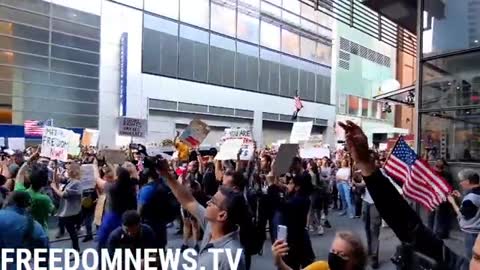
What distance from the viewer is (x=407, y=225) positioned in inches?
114

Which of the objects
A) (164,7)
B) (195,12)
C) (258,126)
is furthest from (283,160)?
(258,126)

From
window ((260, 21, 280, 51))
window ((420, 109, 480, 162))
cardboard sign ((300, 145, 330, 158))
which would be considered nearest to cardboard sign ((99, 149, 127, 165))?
window ((420, 109, 480, 162))

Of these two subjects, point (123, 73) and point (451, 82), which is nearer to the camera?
point (451, 82)

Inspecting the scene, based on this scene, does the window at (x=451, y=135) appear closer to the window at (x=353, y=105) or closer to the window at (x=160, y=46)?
the window at (x=160, y=46)

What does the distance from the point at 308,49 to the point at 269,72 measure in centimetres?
603

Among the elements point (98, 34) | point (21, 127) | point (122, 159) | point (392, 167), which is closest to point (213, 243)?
point (392, 167)

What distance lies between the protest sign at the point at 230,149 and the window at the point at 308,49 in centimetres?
3623

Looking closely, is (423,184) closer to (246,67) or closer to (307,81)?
(246,67)

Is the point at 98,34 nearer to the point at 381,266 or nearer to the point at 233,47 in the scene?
the point at 233,47

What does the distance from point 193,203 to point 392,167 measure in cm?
295

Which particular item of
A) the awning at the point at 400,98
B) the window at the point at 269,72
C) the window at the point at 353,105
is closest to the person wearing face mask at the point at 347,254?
the awning at the point at 400,98

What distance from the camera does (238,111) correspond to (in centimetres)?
4078

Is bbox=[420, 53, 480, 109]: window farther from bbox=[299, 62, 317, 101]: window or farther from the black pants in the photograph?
bbox=[299, 62, 317, 101]: window

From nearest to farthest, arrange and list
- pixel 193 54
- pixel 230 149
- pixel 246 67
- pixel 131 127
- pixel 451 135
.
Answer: pixel 451 135, pixel 230 149, pixel 131 127, pixel 193 54, pixel 246 67
